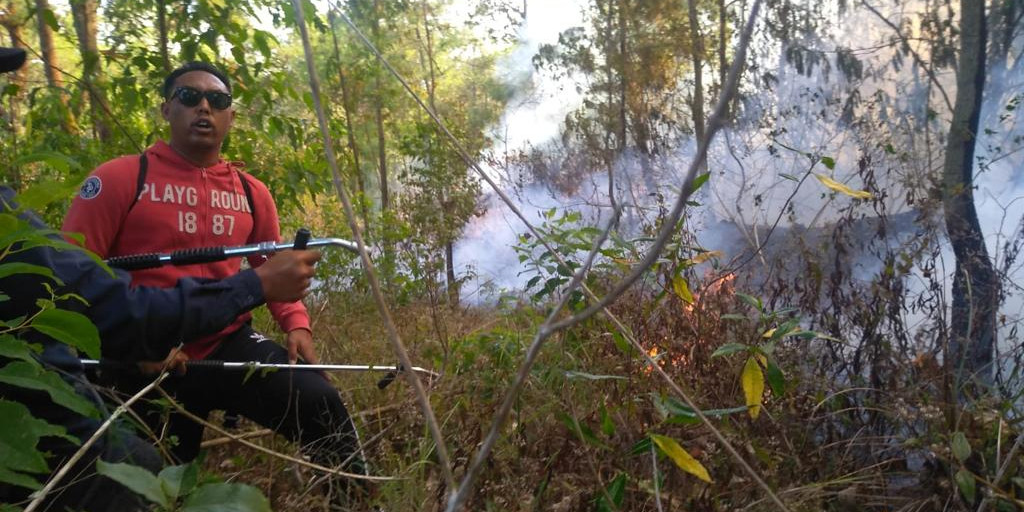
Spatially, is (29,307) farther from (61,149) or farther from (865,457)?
(61,149)

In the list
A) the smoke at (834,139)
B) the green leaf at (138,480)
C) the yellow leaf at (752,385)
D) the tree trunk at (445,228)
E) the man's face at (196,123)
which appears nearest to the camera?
the green leaf at (138,480)

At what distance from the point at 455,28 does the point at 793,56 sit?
6512 millimetres

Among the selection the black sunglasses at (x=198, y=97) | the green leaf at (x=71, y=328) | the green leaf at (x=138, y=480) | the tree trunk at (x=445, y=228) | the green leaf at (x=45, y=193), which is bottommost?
the tree trunk at (x=445, y=228)

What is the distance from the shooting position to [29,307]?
1431 millimetres

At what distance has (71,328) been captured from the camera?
3.84 feet

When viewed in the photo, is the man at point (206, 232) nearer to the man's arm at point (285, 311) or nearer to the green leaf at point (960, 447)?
the man's arm at point (285, 311)

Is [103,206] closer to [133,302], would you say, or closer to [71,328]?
[133,302]

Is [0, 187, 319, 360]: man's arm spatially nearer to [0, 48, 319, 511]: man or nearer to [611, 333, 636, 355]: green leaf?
[0, 48, 319, 511]: man

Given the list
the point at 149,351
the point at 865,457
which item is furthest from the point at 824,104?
the point at 149,351

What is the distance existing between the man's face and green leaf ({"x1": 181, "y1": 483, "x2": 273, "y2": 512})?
72.2 inches

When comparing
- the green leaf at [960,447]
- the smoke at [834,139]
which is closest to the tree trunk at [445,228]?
the smoke at [834,139]

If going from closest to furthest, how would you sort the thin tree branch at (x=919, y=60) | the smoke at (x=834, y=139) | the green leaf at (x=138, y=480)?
1. the green leaf at (x=138, y=480)
2. the smoke at (x=834, y=139)
3. the thin tree branch at (x=919, y=60)

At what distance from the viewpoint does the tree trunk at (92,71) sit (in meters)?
4.20

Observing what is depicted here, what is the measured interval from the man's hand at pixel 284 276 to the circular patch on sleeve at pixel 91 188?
723mm
